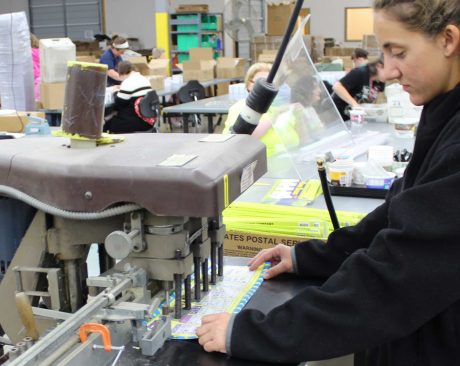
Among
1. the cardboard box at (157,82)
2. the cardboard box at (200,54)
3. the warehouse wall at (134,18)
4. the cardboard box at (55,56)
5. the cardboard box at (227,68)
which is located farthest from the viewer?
the warehouse wall at (134,18)

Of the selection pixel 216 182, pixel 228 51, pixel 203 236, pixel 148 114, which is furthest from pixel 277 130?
pixel 228 51

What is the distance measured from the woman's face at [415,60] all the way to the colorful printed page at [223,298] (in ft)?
1.52

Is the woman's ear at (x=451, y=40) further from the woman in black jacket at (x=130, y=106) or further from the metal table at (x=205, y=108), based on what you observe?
the woman in black jacket at (x=130, y=106)

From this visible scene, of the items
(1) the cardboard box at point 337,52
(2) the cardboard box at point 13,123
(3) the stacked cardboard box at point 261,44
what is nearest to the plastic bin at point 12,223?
(2) the cardboard box at point 13,123

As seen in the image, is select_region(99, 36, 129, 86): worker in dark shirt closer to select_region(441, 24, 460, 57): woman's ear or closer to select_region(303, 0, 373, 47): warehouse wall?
select_region(303, 0, 373, 47): warehouse wall

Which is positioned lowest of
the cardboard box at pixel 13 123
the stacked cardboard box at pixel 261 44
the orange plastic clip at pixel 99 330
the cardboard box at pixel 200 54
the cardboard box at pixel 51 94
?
the orange plastic clip at pixel 99 330

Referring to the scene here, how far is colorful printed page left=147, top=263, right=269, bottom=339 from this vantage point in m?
0.92

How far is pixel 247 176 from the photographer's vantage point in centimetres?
95

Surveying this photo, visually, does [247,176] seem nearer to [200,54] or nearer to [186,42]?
[200,54]

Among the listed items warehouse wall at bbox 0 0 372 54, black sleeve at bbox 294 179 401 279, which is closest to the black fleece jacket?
black sleeve at bbox 294 179 401 279

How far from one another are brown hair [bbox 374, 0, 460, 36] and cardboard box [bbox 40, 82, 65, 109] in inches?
158

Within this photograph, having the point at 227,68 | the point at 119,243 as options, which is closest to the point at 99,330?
the point at 119,243

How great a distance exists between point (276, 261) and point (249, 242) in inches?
19.3

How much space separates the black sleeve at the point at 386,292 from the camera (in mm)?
749
